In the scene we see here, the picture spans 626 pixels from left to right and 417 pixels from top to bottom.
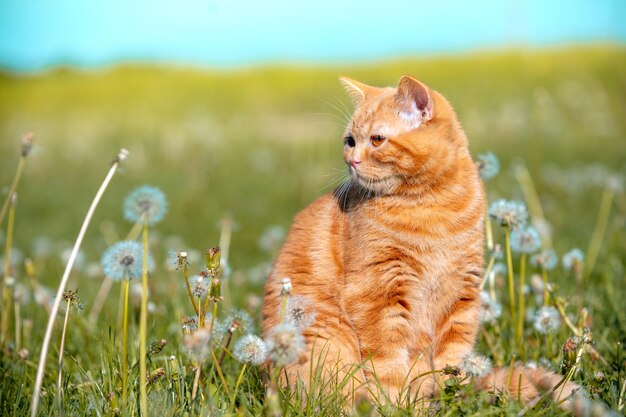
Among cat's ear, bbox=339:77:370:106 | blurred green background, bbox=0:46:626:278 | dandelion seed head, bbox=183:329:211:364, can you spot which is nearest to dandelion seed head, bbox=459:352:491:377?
dandelion seed head, bbox=183:329:211:364

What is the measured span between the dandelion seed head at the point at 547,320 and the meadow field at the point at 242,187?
1.9 inches

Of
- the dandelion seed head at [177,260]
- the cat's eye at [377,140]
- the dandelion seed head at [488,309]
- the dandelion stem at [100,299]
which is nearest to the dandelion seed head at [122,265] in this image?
the dandelion seed head at [177,260]

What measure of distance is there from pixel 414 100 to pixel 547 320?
992mm

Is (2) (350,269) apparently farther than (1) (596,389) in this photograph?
Yes

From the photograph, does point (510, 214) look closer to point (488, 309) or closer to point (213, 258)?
point (488, 309)

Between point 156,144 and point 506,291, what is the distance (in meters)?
8.29

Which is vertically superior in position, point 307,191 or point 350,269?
point 350,269

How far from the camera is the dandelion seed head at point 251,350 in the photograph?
6.35ft

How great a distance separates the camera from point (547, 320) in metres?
2.58

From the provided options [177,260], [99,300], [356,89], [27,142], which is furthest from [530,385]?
[99,300]

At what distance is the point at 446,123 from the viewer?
2.51 metres

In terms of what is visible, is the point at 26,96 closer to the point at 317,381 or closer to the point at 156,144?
the point at 156,144

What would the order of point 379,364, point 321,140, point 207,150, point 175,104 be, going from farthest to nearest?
1. point 175,104
2. point 321,140
3. point 207,150
4. point 379,364

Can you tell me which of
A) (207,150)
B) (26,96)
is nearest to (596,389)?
(207,150)
